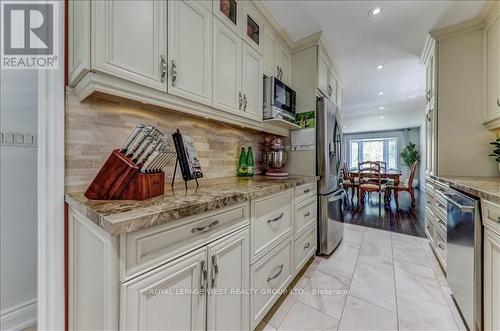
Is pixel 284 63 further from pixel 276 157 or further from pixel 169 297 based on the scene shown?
pixel 169 297

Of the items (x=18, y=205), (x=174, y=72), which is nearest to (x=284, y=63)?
(x=174, y=72)

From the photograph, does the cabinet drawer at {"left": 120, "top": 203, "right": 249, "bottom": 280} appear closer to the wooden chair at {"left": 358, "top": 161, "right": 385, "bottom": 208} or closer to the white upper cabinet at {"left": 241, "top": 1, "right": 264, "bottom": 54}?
the white upper cabinet at {"left": 241, "top": 1, "right": 264, "bottom": 54}

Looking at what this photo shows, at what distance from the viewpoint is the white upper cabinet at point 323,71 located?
2.22 m

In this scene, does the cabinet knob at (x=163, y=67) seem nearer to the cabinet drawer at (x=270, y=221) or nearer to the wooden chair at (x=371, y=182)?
the cabinet drawer at (x=270, y=221)

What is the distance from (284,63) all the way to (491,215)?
1990mm

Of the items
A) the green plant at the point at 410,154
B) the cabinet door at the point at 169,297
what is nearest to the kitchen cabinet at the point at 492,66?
the cabinet door at the point at 169,297

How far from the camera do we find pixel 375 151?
339 inches

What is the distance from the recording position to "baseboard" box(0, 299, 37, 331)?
110 cm

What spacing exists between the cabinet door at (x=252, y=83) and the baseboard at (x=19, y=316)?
1791 millimetres

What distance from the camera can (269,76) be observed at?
1.87 meters

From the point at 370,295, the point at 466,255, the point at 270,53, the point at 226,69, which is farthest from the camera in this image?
the point at 270,53

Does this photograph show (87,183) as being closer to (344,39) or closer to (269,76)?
(269,76)

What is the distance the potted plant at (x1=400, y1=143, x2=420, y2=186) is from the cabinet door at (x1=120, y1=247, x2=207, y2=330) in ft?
29.4

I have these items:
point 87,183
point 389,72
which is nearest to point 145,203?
point 87,183
